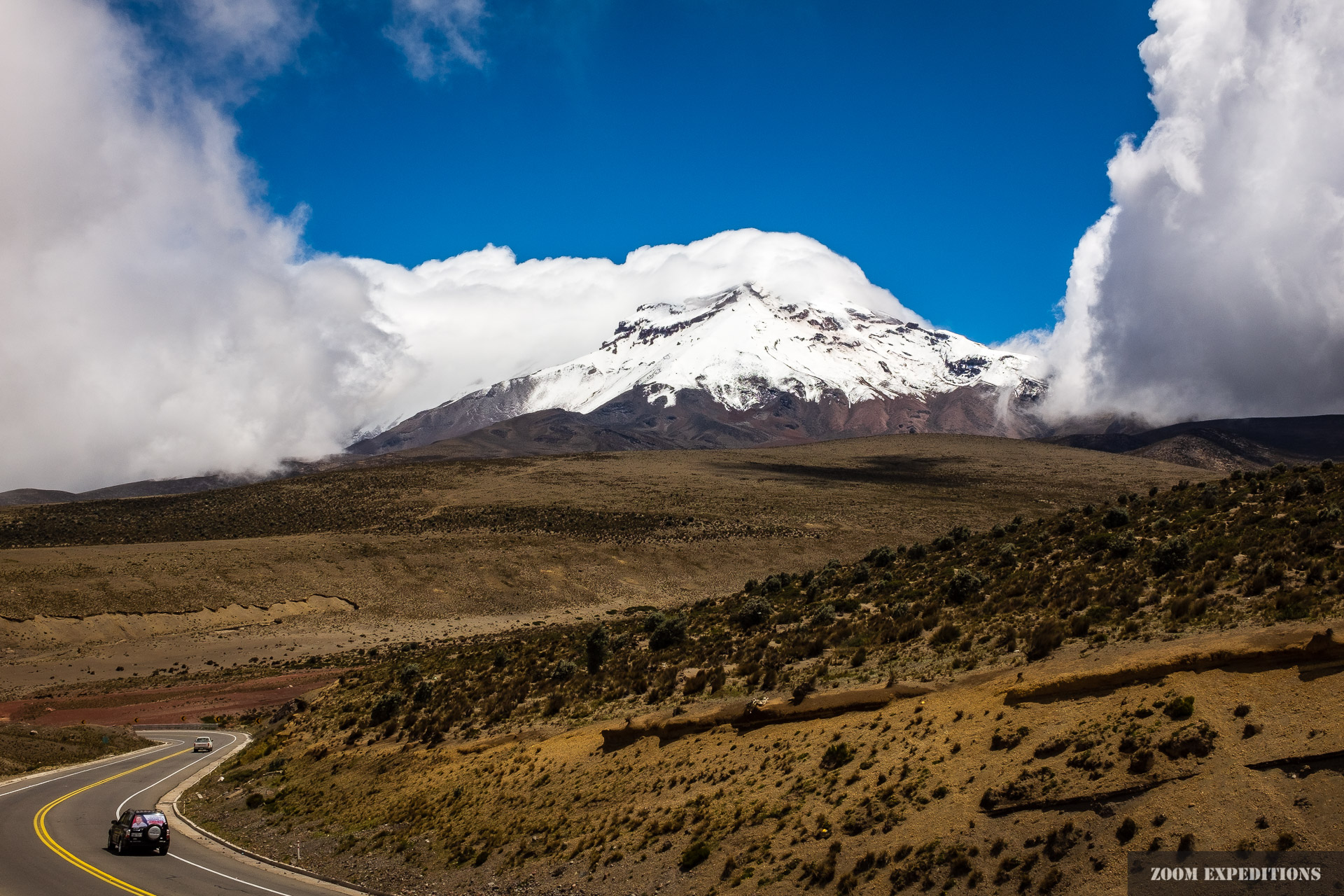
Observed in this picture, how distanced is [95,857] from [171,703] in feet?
123

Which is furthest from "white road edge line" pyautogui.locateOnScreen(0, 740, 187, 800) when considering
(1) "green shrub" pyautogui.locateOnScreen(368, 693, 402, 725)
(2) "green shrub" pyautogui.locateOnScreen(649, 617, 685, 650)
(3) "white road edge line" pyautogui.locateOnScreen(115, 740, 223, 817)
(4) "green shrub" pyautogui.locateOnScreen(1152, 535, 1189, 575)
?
(4) "green shrub" pyautogui.locateOnScreen(1152, 535, 1189, 575)

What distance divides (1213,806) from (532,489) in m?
120

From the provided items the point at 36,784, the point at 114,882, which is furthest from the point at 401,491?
the point at 114,882

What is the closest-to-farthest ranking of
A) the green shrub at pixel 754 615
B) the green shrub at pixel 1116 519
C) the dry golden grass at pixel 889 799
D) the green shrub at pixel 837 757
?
the dry golden grass at pixel 889 799 < the green shrub at pixel 837 757 < the green shrub at pixel 1116 519 < the green shrub at pixel 754 615

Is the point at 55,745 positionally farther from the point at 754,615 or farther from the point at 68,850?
the point at 754,615

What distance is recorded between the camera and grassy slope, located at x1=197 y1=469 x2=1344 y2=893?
504 inches

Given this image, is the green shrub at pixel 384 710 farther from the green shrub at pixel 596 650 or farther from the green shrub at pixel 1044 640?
the green shrub at pixel 1044 640

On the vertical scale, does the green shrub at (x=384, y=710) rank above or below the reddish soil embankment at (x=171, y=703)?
above

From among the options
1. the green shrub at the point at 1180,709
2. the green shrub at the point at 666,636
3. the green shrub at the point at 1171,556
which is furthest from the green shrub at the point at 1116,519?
the green shrub at the point at 1180,709

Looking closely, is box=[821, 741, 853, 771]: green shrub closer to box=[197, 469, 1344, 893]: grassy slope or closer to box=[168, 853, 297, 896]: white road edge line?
box=[197, 469, 1344, 893]: grassy slope

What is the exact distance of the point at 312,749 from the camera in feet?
101

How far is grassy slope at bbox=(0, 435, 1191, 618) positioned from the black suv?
54.4 metres

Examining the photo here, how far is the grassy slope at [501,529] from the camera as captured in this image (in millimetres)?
77812

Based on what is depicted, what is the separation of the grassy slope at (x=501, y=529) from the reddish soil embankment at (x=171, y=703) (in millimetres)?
18077
